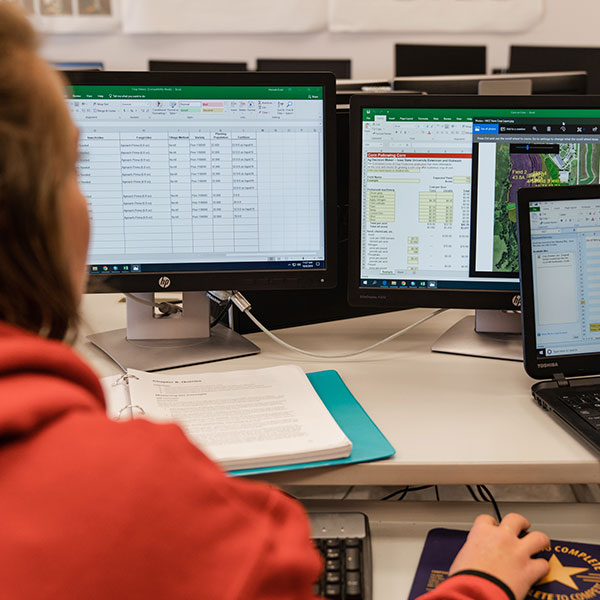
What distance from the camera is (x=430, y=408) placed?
102cm

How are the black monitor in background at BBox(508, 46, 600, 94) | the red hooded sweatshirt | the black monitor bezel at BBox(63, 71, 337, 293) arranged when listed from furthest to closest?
the black monitor in background at BBox(508, 46, 600, 94)
the black monitor bezel at BBox(63, 71, 337, 293)
the red hooded sweatshirt

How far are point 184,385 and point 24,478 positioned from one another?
26.2 inches

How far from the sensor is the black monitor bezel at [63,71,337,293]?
3.76 feet

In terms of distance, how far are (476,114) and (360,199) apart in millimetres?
228

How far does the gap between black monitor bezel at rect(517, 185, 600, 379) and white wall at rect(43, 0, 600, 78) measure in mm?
3380

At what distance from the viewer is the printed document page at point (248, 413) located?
2.81ft

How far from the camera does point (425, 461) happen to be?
2.84ft

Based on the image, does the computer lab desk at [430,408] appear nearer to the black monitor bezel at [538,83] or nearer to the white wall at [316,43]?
the black monitor bezel at [538,83]

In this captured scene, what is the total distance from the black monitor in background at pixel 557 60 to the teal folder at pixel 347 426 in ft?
8.78

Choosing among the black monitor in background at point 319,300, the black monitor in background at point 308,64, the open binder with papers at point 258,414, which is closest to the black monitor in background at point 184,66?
the black monitor in background at point 308,64

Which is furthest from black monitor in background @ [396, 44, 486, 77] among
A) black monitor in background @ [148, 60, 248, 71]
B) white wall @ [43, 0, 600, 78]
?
black monitor in background @ [148, 60, 248, 71]

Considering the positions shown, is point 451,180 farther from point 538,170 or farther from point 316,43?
point 316,43

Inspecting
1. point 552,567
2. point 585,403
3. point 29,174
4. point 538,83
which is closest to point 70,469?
point 29,174

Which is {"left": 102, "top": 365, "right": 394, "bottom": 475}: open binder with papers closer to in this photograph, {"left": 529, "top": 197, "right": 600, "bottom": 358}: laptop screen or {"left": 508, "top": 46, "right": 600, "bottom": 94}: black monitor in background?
{"left": 529, "top": 197, "right": 600, "bottom": 358}: laptop screen
